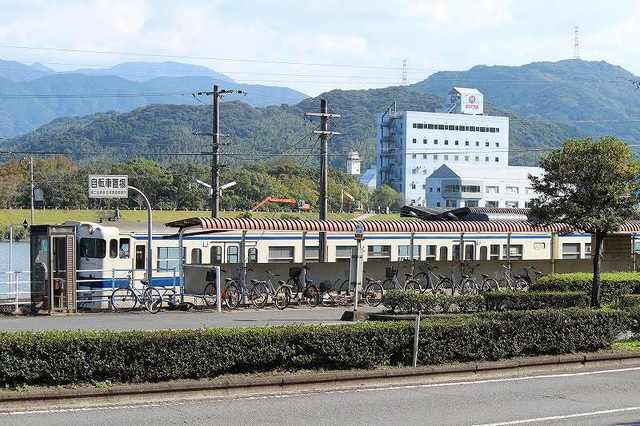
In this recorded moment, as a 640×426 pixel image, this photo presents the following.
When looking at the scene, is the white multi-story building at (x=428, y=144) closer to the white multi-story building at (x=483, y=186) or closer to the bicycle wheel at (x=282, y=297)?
the white multi-story building at (x=483, y=186)

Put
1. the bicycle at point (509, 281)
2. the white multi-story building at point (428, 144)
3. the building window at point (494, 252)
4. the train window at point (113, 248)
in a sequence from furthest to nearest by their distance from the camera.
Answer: the white multi-story building at point (428, 144) → the building window at point (494, 252) → the bicycle at point (509, 281) → the train window at point (113, 248)

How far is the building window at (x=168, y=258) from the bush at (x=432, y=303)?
12.1 m

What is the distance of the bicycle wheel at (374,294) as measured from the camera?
3062cm

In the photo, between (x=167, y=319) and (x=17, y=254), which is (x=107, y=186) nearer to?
(x=167, y=319)

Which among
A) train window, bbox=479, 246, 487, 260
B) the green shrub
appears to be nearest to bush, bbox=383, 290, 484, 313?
the green shrub

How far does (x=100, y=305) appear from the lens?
28922 mm

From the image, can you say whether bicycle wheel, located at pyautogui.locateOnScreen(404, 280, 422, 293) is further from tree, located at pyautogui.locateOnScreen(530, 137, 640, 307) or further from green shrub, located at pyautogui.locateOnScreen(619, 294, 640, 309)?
green shrub, located at pyautogui.locateOnScreen(619, 294, 640, 309)

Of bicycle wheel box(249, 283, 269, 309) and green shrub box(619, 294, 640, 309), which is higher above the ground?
green shrub box(619, 294, 640, 309)

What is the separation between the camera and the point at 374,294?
31.1m

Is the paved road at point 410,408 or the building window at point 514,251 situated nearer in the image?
the paved road at point 410,408

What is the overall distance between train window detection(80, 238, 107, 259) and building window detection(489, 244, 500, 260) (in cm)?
1666

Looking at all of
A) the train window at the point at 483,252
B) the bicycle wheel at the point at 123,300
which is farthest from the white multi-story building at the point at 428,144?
the bicycle wheel at the point at 123,300

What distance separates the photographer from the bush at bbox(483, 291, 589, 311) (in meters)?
24.1

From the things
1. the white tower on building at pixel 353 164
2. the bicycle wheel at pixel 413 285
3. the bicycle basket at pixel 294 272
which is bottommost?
the bicycle wheel at pixel 413 285
